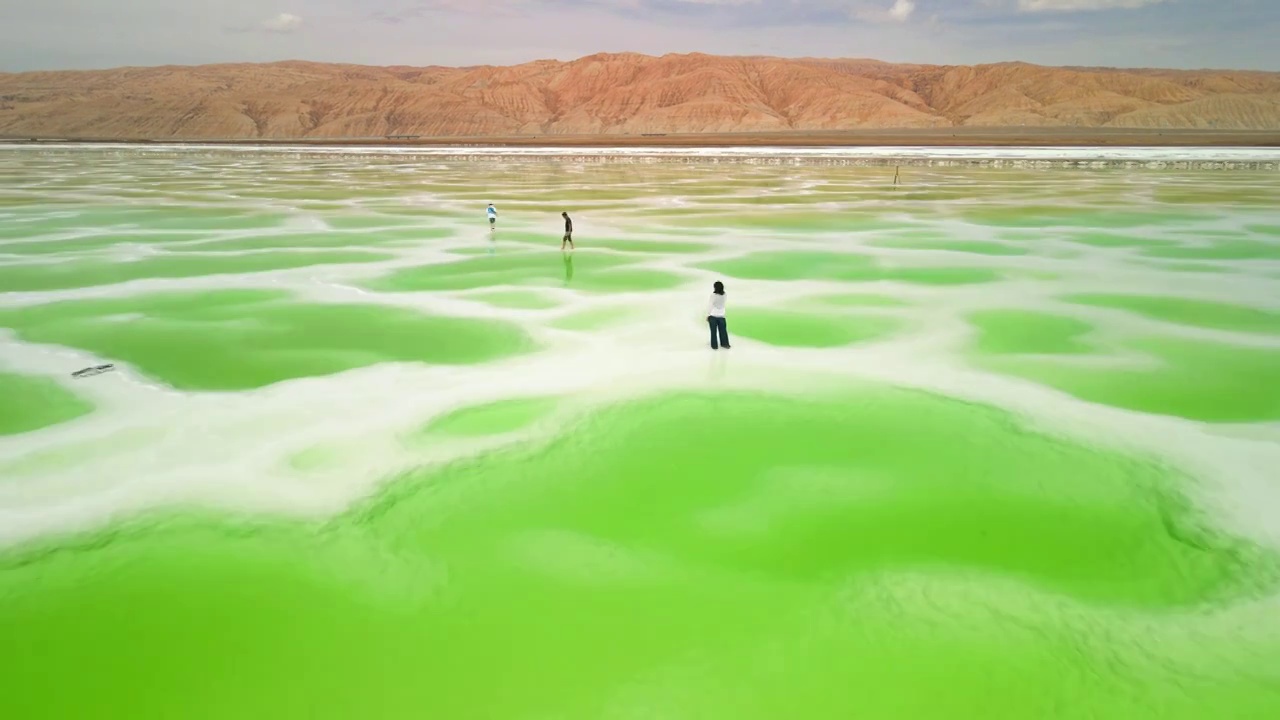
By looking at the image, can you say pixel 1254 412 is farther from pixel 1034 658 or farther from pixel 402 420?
pixel 402 420

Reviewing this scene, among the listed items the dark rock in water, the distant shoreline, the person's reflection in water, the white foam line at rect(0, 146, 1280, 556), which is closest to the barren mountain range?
A: the distant shoreline

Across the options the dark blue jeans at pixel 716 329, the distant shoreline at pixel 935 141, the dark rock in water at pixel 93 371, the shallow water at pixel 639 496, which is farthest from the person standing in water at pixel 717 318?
the distant shoreline at pixel 935 141

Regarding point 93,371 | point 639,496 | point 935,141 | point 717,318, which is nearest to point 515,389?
point 717,318

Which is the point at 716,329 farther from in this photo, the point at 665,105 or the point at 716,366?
the point at 665,105

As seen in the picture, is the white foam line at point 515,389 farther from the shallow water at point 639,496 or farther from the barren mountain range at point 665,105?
the barren mountain range at point 665,105

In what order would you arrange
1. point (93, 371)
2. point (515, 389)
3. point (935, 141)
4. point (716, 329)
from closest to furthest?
point (515, 389)
point (93, 371)
point (716, 329)
point (935, 141)

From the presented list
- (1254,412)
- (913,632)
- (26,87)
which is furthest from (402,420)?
(26,87)
